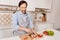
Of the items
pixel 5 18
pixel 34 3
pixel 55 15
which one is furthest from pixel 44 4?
pixel 5 18

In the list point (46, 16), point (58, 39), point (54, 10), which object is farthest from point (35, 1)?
point (58, 39)

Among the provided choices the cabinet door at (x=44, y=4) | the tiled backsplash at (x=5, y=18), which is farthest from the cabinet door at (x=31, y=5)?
→ the tiled backsplash at (x=5, y=18)

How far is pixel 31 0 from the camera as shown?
98.2 inches

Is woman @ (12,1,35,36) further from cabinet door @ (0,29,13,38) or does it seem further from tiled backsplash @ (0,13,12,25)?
tiled backsplash @ (0,13,12,25)

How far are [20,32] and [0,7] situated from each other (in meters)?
0.62

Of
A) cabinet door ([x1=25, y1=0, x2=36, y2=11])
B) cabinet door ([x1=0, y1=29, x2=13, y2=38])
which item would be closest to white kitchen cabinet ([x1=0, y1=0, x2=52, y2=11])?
cabinet door ([x1=25, y1=0, x2=36, y2=11])

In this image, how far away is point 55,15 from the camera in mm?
3068

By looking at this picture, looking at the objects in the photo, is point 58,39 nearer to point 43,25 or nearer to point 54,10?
point 43,25

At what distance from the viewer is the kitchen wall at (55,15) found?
298cm

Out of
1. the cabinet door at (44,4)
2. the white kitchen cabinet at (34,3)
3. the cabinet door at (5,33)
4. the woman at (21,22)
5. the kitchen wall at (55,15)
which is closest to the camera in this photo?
the woman at (21,22)

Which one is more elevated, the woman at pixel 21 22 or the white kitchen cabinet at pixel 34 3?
the white kitchen cabinet at pixel 34 3

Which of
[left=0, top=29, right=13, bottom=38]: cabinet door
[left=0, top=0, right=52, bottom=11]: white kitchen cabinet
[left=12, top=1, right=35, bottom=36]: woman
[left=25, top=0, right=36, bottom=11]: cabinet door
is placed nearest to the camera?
[left=12, top=1, right=35, bottom=36]: woman

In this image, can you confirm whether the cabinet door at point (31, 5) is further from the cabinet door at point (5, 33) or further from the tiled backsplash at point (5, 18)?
the cabinet door at point (5, 33)

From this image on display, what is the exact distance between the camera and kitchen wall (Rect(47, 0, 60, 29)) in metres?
2.98
